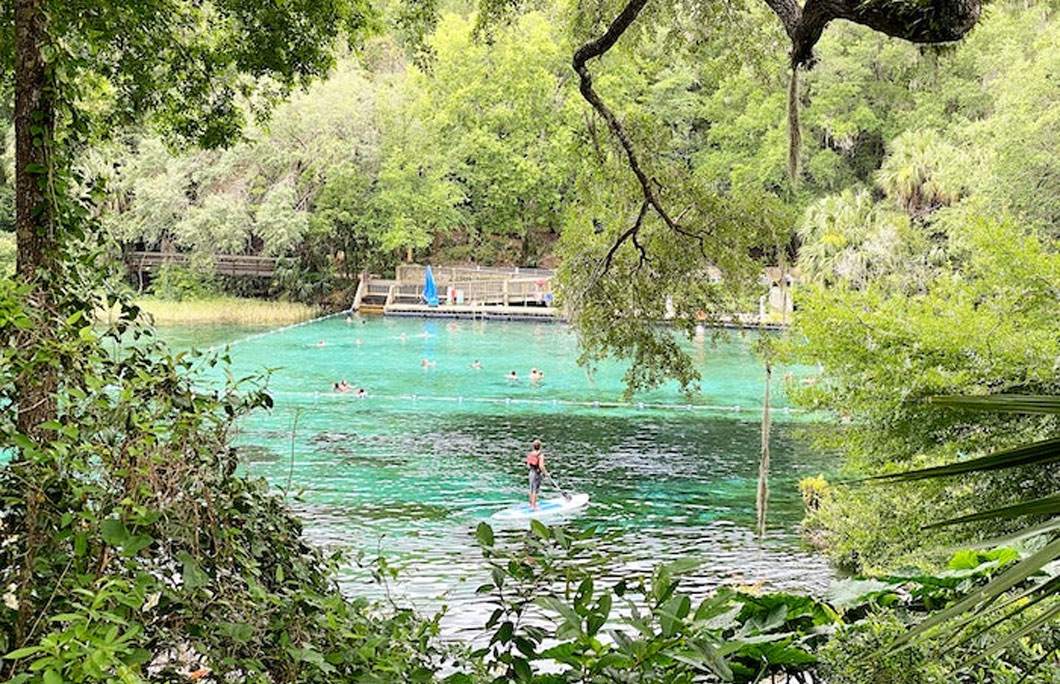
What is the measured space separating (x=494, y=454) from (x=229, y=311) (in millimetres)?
16226

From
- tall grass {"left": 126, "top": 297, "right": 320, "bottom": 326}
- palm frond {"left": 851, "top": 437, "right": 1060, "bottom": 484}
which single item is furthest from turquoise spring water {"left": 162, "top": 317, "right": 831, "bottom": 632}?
palm frond {"left": 851, "top": 437, "right": 1060, "bottom": 484}

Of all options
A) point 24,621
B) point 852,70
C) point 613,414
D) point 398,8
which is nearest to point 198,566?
point 24,621

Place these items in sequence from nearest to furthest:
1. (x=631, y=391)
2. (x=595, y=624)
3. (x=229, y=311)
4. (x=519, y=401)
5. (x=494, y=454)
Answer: (x=595, y=624)
(x=631, y=391)
(x=494, y=454)
(x=519, y=401)
(x=229, y=311)

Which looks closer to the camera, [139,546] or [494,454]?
[139,546]

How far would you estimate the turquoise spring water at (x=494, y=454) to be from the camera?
35.9ft

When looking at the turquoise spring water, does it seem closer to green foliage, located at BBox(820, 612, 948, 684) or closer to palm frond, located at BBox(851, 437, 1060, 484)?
green foliage, located at BBox(820, 612, 948, 684)

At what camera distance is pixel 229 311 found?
96.4 feet

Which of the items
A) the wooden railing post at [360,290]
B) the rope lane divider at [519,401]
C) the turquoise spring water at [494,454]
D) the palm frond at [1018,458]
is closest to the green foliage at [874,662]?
the palm frond at [1018,458]

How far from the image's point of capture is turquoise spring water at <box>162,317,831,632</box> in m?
10.9

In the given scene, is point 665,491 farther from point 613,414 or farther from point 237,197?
point 237,197

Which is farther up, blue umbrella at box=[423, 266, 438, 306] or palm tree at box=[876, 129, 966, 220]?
palm tree at box=[876, 129, 966, 220]

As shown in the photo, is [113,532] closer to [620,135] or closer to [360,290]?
[620,135]

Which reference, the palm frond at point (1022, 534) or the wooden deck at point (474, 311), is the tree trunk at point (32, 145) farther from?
the wooden deck at point (474, 311)

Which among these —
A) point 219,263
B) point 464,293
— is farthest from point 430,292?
point 219,263
